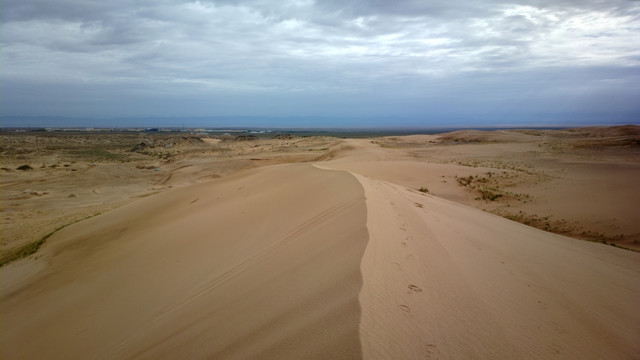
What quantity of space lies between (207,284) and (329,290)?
170cm

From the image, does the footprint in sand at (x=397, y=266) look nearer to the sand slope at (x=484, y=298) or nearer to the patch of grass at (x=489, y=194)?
the sand slope at (x=484, y=298)

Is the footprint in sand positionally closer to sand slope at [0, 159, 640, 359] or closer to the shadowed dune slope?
sand slope at [0, 159, 640, 359]

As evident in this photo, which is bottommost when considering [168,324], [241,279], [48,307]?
[48,307]

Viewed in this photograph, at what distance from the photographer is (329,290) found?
296 centimetres

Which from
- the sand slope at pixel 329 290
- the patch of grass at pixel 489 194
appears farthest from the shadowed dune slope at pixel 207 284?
the patch of grass at pixel 489 194

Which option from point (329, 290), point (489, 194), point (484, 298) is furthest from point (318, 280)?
point (489, 194)

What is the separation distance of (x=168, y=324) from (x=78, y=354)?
90 cm

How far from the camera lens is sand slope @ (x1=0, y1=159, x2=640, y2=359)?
8.33ft

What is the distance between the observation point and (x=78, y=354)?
333 cm

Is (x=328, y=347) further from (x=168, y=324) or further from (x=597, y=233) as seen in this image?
(x=597, y=233)

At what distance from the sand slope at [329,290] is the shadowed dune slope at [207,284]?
20 millimetres

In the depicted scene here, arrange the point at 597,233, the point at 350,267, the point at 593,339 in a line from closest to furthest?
the point at 593,339 → the point at 350,267 → the point at 597,233

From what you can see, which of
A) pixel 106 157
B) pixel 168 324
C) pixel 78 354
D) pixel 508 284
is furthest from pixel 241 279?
pixel 106 157

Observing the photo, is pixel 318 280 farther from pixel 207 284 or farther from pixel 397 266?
pixel 207 284
